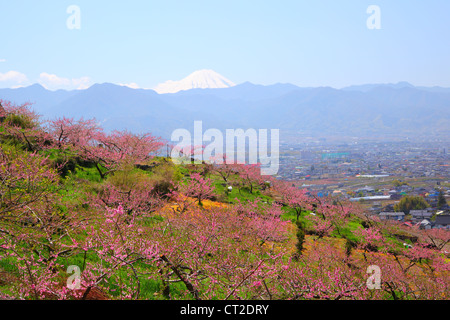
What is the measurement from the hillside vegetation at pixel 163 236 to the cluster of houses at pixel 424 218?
981 centimetres

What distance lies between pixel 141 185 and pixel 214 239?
844 cm

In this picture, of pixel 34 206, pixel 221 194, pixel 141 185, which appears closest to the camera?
pixel 34 206

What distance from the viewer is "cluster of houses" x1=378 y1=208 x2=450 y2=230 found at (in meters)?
35.7

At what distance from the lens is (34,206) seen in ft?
27.7

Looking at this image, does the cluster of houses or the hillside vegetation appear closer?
the hillside vegetation

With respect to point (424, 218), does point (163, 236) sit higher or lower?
higher

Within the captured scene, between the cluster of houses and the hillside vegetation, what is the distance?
9.81 m

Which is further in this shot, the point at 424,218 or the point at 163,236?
the point at 424,218

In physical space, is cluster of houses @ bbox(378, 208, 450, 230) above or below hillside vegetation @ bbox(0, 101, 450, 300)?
below

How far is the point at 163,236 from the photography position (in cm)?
905

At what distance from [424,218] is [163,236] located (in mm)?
45049

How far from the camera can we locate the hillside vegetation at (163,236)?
7246mm
